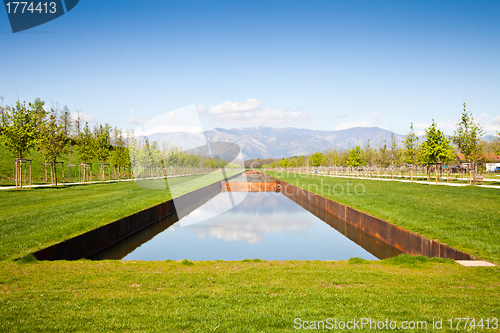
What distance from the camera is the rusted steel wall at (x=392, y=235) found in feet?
26.5

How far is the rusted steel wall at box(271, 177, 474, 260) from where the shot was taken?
26.5 ft

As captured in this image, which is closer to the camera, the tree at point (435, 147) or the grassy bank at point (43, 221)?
the grassy bank at point (43, 221)

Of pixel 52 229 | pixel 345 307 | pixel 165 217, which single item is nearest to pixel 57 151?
pixel 165 217

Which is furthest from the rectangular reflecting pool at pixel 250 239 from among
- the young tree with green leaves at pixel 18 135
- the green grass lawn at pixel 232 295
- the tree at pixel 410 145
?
the tree at pixel 410 145

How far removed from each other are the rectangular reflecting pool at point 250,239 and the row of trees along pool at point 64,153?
13184 mm

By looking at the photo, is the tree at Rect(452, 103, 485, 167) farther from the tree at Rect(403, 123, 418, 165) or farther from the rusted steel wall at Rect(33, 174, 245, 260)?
the rusted steel wall at Rect(33, 174, 245, 260)

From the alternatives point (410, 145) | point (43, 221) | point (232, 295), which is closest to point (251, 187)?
point (410, 145)

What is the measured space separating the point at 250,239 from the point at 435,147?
72.0 ft

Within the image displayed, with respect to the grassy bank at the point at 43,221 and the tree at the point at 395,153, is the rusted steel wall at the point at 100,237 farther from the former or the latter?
the tree at the point at 395,153

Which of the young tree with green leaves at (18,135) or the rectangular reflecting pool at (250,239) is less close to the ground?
the young tree with green leaves at (18,135)

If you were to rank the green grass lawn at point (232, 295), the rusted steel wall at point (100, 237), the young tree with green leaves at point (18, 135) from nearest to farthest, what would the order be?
the green grass lawn at point (232, 295) → the rusted steel wall at point (100, 237) → the young tree with green leaves at point (18, 135)

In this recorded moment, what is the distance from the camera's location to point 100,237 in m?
Answer: 11.2

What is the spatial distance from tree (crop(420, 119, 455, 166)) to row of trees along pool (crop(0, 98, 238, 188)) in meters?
31.8

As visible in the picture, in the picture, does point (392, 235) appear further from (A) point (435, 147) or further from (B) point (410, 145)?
(B) point (410, 145)
